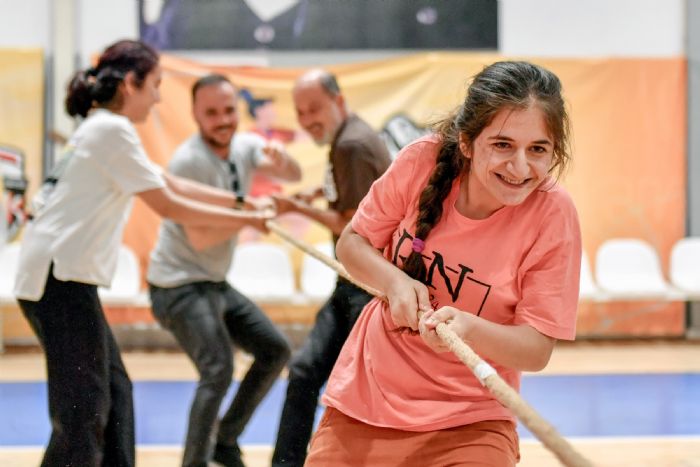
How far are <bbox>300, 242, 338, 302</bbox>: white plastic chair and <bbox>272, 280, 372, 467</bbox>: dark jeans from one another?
3.58 m

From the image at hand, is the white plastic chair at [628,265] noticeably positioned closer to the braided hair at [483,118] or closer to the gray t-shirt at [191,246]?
the gray t-shirt at [191,246]

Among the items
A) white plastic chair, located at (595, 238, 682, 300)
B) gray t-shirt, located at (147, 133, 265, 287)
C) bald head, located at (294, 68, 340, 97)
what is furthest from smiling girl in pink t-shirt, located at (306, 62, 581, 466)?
white plastic chair, located at (595, 238, 682, 300)

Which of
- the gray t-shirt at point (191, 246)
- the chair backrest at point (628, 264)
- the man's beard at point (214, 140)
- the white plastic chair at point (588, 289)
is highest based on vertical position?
the man's beard at point (214, 140)

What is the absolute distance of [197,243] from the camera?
4016mm

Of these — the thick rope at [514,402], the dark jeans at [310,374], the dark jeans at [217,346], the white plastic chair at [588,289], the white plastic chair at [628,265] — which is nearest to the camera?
the thick rope at [514,402]

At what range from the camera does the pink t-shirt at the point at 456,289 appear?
6.97 feet

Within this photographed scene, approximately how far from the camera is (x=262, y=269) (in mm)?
7430

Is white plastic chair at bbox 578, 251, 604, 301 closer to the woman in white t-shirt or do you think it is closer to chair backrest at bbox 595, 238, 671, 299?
chair backrest at bbox 595, 238, 671, 299

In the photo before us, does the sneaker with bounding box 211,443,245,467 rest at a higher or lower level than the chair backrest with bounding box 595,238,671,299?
lower

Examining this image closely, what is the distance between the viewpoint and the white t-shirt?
321 centimetres

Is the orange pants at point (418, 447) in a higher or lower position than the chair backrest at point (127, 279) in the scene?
higher

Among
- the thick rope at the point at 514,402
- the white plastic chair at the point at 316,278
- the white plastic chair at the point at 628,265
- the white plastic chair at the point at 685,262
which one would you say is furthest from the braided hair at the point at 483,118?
the white plastic chair at the point at 685,262

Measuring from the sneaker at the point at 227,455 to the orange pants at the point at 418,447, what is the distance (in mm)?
1769

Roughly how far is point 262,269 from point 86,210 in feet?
13.7
